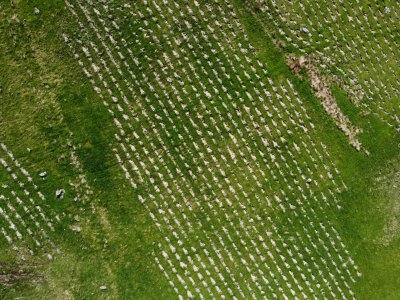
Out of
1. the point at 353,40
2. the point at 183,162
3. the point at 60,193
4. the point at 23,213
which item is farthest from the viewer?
the point at 353,40

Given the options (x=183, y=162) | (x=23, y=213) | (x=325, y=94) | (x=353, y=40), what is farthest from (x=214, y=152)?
(x=353, y=40)

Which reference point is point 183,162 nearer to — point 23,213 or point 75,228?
point 75,228

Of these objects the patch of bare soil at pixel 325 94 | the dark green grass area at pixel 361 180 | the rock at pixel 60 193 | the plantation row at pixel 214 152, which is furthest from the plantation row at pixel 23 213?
the patch of bare soil at pixel 325 94

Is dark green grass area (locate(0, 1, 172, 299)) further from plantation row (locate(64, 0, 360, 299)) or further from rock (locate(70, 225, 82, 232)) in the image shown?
plantation row (locate(64, 0, 360, 299))

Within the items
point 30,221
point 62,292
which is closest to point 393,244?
point 62,292

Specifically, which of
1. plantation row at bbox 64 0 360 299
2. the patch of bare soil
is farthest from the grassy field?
the patch of bare soil

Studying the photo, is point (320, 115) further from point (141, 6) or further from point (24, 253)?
point (24, 253)

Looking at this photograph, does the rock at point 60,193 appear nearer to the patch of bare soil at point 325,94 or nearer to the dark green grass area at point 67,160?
the dark green grass area at point 67,160
